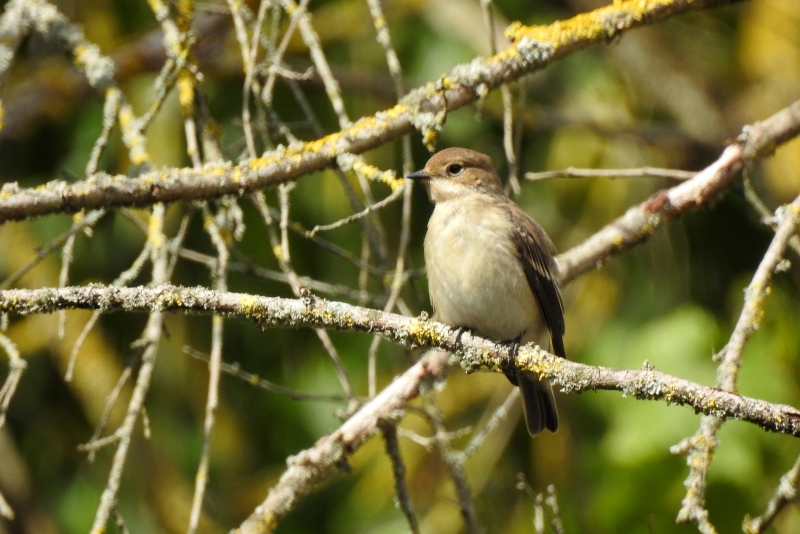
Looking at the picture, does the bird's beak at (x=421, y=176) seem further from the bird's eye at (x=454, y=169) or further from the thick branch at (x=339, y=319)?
the thick branch at (x=339, y=319)

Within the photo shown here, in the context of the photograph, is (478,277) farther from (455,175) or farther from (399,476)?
(399,476)

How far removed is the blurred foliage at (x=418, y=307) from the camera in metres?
4.37

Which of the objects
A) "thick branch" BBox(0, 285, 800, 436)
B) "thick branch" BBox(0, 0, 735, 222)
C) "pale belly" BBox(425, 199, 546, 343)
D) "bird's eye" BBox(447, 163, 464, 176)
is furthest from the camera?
"bird's eye" BBox(447, 163, 464, 176)

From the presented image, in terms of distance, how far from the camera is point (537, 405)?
173 inches

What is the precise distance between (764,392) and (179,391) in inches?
120

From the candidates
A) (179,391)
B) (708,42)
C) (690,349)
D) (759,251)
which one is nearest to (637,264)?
(759,251)

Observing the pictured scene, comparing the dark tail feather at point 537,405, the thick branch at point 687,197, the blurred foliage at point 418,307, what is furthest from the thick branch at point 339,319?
the dark tail feather at point 537,405

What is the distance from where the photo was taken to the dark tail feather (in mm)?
4367

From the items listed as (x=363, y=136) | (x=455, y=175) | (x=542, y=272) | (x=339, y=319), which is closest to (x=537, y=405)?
(x=542, y=272)

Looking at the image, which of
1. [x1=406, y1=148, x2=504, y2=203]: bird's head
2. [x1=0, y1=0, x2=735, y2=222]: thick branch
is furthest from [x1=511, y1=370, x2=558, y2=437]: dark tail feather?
[x1=0, y1=0, x2=735, y2=222]: thick branch

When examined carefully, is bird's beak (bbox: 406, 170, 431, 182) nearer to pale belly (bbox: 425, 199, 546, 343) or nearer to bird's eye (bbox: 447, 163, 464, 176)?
bird's eye (bbox: 447, 163, 464, 176)

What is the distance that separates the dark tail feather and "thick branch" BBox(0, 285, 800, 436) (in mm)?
1725

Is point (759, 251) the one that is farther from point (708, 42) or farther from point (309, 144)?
point (309, 144)

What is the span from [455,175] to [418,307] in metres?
0.77
